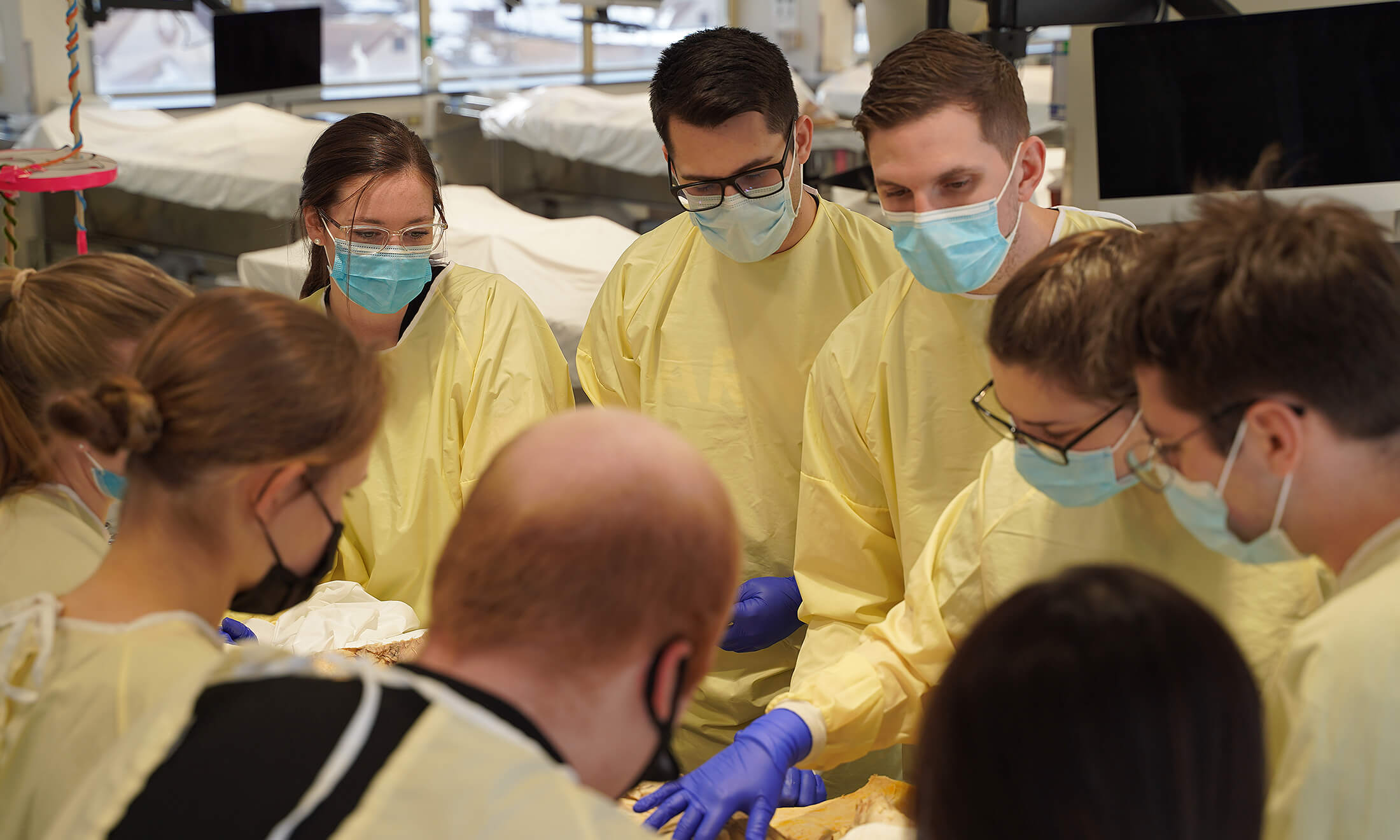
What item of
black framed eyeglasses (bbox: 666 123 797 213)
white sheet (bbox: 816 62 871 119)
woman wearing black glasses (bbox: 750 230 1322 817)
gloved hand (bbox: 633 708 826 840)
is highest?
white sheet (bbox: 816 62 871 119)

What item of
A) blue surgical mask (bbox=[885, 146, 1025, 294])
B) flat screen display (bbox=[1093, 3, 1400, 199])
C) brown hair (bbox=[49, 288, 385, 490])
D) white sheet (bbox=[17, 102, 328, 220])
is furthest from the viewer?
white sheet (bbox=[17, 102, 328, 220])

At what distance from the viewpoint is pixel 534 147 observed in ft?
20.6

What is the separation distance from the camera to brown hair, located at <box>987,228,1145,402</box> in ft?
4.33

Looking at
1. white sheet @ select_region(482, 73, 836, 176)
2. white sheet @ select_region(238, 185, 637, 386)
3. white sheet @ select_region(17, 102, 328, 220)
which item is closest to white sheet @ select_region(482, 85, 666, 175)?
white sheet @ select_region(482, 73, 836, 176)

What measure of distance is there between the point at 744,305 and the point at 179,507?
1.31 meters

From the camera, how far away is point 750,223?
2068 mm

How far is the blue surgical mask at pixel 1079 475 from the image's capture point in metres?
1.37

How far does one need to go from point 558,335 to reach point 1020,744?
2706mm

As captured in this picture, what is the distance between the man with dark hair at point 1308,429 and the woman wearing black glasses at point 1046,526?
4.7 inches

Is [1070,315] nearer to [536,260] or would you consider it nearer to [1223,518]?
[1223,518]

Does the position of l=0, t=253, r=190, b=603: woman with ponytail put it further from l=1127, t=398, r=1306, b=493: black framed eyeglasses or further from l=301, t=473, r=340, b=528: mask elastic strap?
l=1127, t=398, r=1306, b=493: black framed eyeglasses

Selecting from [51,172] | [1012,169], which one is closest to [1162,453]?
[1012,169]

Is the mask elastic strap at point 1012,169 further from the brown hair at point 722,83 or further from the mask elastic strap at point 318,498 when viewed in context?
the mask elastic strap at point 318,498

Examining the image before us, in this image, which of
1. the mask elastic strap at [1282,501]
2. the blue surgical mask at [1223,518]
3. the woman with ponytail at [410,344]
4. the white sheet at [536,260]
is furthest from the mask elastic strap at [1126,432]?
the white sheet at [536,260]
